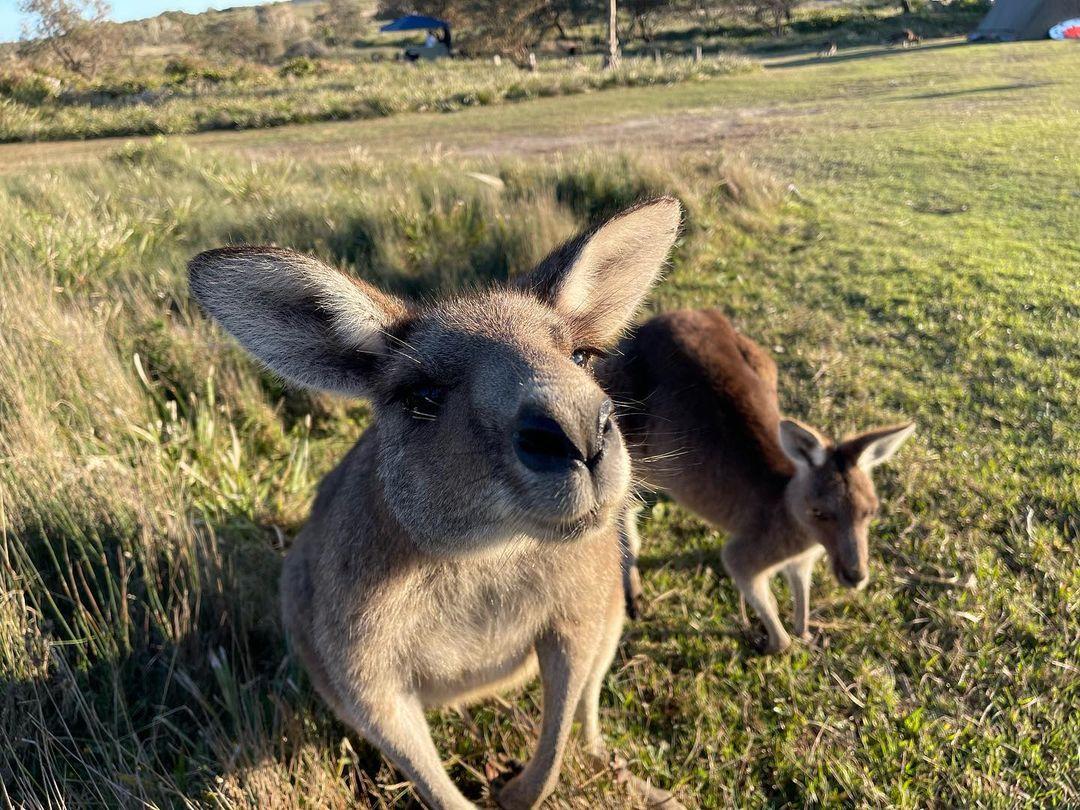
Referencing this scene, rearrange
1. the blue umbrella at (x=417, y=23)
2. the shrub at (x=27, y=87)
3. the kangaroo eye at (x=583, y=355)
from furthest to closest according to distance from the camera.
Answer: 1. the blue umbrella at (x=417, y=23)
2. the shrub at (x=27, y=87)
3. the kangaroo eye at (x=583, y=355)

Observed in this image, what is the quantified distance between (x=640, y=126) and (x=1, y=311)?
1711 cm

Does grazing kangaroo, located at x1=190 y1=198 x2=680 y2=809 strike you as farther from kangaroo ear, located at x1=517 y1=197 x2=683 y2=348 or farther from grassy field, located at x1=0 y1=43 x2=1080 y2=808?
grassy field, located at x1=0 y1=43 x2=1080 y2=808

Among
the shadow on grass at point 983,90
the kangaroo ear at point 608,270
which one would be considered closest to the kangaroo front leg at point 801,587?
the kangaroo ear at point 608,270

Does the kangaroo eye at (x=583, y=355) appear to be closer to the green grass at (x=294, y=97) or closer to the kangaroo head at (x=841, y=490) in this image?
the kangaroo head at (x=841, y=490)

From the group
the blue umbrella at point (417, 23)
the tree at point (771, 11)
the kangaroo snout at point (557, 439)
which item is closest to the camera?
the kangaroo snout at point (557, 439)

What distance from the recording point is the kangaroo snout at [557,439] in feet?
5.10

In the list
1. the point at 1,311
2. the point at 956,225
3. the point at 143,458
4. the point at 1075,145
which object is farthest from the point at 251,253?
the point at 1075,145

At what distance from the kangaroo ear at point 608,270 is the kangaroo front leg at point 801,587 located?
1.88 m

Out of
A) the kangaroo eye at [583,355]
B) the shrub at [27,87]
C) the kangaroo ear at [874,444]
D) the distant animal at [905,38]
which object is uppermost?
the shrub at [27,87]

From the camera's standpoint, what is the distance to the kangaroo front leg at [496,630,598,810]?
2.47 meters

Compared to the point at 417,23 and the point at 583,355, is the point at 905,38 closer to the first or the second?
the point at 417,23

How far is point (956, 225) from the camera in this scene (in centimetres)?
773

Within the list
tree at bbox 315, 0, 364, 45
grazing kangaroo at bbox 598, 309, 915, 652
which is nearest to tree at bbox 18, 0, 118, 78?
tree at bbox 315, 0, 364, 45

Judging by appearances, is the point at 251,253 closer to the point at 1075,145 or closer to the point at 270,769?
the point at 270,769
